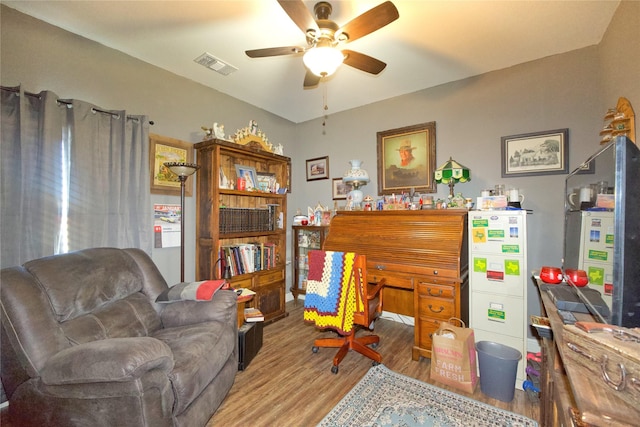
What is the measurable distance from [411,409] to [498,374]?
2.16 feet

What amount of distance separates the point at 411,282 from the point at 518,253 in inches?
32.7

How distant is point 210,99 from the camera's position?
117 inches

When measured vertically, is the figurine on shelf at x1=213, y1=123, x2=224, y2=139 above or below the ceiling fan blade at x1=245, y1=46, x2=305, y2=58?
below

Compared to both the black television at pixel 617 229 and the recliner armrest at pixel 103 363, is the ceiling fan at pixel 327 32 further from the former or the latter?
the recliner armrest at pixel 103 363

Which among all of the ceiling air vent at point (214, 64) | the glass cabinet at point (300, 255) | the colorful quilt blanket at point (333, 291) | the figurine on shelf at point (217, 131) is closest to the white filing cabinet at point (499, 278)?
the colorful quilt blanket at point (333, 291)

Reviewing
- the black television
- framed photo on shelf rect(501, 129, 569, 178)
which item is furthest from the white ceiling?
the black television

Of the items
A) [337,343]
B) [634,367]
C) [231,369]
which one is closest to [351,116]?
[337,343]

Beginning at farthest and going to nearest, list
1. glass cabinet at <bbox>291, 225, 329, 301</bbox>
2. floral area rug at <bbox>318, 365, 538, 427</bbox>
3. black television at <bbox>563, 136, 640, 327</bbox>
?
1. glass cabinet at <bbox>291, 225, 329, 301</bbox>
2. floral area rug at <bbox>318, 365, 538, 427</bbox>
3. black television at <bbox>563, 136, 640, 327</bbox>

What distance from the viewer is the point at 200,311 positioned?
1819mm

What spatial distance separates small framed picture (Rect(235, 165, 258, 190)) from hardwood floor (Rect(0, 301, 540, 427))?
1.66 metres

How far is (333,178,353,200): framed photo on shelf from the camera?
3.52 meters

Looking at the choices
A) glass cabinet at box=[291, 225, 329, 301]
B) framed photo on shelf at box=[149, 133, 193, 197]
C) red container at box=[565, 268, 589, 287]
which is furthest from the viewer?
glass cabinet at box=[291, 225, 329, 301]

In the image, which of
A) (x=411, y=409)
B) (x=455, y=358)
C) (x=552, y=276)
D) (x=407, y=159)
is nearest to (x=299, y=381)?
(x=411, y=409)

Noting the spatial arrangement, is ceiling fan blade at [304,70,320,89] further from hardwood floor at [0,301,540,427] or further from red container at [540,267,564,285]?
hardwood floor at [0,301,540,427]
